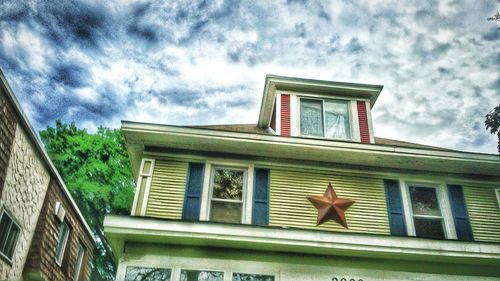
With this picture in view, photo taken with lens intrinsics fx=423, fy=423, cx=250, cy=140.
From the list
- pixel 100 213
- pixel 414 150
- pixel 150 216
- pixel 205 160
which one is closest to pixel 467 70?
pixel 414 150

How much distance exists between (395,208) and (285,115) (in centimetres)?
390

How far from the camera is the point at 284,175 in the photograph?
35.7ft

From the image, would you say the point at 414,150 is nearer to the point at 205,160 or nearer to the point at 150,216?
the point at 205,160

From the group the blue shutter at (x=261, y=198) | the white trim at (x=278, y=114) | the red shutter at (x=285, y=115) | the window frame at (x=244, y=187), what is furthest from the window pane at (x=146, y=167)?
the red shutter at (x=285, y=115)

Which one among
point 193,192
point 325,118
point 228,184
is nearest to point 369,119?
point 325,118

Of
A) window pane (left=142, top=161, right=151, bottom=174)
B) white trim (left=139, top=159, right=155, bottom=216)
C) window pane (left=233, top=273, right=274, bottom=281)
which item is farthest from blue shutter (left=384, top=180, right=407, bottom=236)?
window pane (left=142, top=161, right=151, bottom=174)

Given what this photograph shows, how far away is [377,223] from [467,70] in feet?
42.4

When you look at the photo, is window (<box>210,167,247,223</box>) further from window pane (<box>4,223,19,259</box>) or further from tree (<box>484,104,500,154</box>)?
tree (<box>484,104,500,154</box>)

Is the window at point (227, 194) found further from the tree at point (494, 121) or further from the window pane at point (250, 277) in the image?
the tree at point (494, 121)

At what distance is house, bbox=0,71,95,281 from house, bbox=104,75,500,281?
2.23 metres

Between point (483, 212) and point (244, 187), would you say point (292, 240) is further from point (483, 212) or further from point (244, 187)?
point (483, 212)

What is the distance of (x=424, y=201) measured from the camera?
1098 cm

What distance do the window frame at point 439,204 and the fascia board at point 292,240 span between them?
81 centimetres

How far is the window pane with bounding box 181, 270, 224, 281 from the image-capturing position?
909cm
